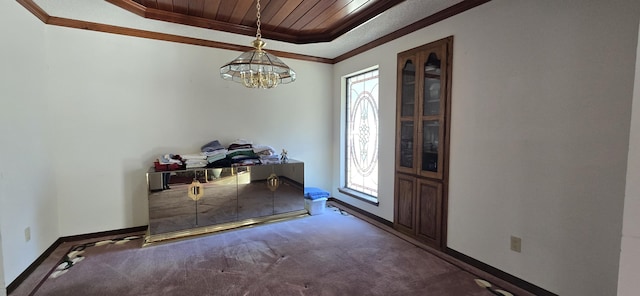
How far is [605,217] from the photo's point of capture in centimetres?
176

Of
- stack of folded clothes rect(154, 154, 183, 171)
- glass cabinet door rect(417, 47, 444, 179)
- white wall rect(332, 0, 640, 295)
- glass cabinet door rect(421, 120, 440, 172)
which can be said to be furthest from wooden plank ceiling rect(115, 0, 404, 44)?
stack of folded clothes rect(154, 154, 183, 171)

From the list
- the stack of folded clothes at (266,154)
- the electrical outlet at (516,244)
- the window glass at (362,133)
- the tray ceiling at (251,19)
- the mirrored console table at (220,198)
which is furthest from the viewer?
the window glass at (362,133)

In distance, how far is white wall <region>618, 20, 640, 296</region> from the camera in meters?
0.70

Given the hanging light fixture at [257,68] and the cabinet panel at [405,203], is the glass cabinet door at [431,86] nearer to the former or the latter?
the cabinet panel at [405,203]

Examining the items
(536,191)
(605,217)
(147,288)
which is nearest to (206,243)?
(147,288)

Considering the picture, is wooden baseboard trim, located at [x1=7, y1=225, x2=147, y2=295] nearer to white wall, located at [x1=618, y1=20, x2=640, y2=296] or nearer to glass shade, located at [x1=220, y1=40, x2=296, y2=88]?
glass shade, located at [x1=220, y1=40, x2=296, y2=88]

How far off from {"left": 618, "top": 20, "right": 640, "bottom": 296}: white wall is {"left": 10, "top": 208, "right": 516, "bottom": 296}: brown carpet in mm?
1566

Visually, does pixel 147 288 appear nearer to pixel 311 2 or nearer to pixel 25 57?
pixel 25 57

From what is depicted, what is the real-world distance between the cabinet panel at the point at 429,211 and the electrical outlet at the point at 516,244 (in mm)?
672

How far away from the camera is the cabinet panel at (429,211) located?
2.84 m

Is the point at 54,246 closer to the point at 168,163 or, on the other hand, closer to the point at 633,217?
the point at 168,163

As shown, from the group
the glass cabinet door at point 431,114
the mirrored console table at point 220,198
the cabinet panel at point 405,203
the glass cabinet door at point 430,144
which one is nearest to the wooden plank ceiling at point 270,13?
the glass cabinet door at point 431,114

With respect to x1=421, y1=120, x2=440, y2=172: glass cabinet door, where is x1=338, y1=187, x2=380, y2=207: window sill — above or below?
below

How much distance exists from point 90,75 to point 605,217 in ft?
15.0
